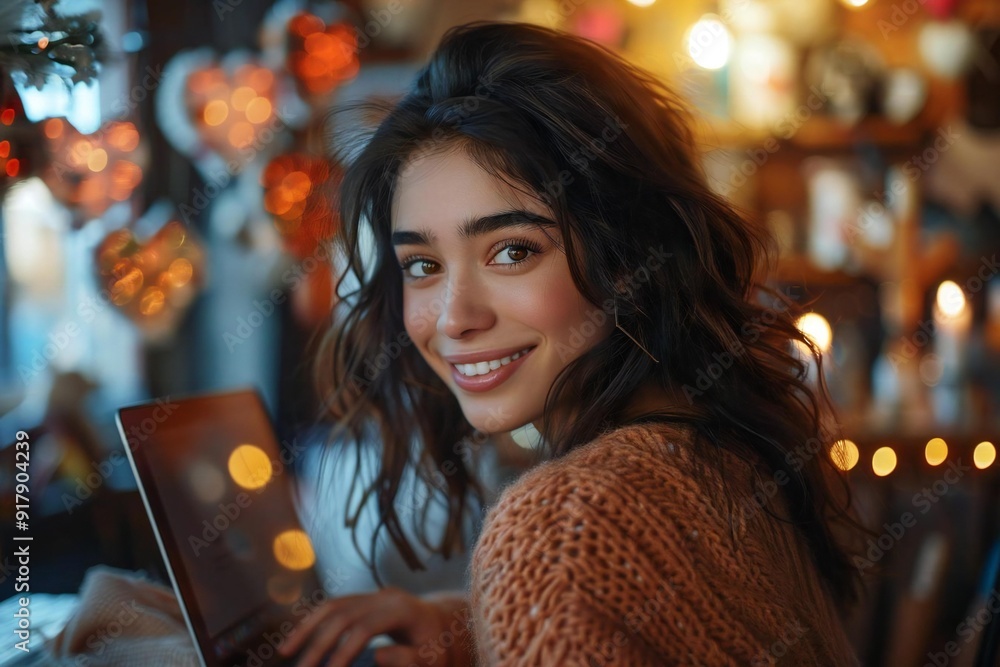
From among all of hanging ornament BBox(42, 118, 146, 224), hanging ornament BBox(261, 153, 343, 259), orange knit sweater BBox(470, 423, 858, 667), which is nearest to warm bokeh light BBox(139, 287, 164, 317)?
hanging ornament BBox(42, 118, 146, 224)

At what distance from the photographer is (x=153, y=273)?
65.4 inches

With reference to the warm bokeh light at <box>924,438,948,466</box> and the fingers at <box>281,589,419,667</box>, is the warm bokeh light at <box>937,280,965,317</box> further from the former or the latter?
the fingers at <box>281,589,419,667</box>

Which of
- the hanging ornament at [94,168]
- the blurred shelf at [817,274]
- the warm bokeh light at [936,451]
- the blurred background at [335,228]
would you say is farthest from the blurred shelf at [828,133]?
the hanging ornament at [94,168]

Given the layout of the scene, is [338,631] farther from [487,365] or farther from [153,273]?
[153,273]

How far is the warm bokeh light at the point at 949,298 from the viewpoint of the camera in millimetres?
2299

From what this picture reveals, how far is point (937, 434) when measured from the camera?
85.4 inches

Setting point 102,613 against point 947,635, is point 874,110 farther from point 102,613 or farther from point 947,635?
point 102,613

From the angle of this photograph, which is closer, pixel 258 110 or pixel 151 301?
pixel 151 301

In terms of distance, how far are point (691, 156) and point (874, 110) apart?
140 cm

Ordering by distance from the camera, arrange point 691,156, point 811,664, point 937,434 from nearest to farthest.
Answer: point 811,664
point 691,156
point 937,434

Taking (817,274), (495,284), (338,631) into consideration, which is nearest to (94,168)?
(495,284)

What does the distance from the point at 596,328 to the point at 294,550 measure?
0.50 meters

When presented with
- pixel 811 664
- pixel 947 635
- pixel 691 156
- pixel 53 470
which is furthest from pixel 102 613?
pixel 947 635

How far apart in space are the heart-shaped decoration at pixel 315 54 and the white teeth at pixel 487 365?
3.87 ft
